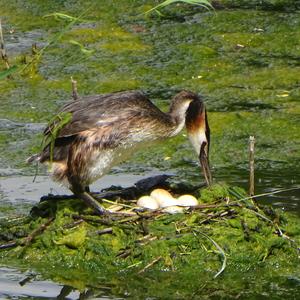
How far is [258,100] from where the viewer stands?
39.3 feet

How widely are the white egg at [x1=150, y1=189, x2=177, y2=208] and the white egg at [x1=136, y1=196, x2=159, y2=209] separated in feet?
0.12

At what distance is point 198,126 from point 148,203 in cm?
99

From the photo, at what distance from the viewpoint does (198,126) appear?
31.0ft

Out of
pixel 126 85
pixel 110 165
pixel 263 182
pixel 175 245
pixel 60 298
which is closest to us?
pixel 60 298

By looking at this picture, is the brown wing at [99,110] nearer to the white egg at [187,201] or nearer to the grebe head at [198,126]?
the grebe head at [198,126]

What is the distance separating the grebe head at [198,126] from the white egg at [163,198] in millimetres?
568

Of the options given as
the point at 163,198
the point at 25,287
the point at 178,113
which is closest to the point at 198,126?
the point at 178,113

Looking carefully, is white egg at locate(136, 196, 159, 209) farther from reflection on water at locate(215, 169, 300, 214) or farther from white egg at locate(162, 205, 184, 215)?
reflection on water at locate(215, 169, 300, 214)

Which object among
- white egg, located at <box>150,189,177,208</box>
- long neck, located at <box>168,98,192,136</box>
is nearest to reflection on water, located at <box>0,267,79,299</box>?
white egg, located at <box>150,189,177,208</box>

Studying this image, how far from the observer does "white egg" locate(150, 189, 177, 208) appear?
8.74 meters

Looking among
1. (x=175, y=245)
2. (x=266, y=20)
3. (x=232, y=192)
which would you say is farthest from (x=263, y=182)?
(x=266, y=20)

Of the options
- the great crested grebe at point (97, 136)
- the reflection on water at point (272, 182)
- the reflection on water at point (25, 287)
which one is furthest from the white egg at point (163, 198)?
the reflection on water at point (25, 287)

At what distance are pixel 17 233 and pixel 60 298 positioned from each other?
0.97 m

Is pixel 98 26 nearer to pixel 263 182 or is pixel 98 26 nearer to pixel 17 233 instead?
pixel 263 182
